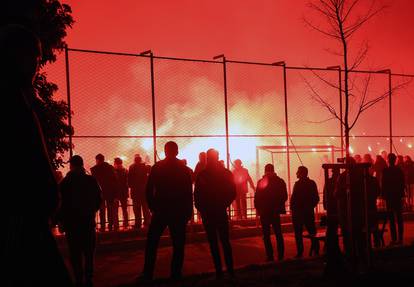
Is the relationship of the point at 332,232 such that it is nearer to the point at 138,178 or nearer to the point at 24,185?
the point at 24,185

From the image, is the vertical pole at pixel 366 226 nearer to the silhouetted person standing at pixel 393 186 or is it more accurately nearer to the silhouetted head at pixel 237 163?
the silhouetted person standing at pixel 393 186

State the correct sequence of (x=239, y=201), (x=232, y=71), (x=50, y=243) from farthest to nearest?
(x=239, y=201)
(x=232, y=71)
(x=50, y=243)

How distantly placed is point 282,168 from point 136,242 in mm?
6030

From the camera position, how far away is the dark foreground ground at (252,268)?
24.8 ft

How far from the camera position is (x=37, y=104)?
9.66m

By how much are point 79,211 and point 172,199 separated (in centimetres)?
130

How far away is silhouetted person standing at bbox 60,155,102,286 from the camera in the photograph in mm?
8516

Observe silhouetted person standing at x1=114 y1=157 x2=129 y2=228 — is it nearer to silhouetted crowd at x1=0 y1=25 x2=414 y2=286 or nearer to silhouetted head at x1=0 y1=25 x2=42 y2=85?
silhouetted crowd at x1=0 y1=25 x2=414 y2=286

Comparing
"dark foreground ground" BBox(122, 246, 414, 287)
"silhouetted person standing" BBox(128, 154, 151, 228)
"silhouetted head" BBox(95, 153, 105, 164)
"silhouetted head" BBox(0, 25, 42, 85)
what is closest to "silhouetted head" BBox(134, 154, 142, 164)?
"silhouetted person standing" BBox(128, 154, 151, 228)

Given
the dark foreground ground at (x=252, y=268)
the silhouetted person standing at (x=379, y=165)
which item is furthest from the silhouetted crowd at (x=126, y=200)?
the silhouetted person standing at (x=379, y=165)

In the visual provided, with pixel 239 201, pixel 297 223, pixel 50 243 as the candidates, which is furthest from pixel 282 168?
pixel 50 243

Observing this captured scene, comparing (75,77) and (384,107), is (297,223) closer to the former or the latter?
(75,77)

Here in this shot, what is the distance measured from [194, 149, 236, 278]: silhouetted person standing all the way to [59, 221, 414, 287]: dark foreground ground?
14.7 inches

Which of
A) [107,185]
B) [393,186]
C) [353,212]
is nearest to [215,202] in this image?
[353,212]
